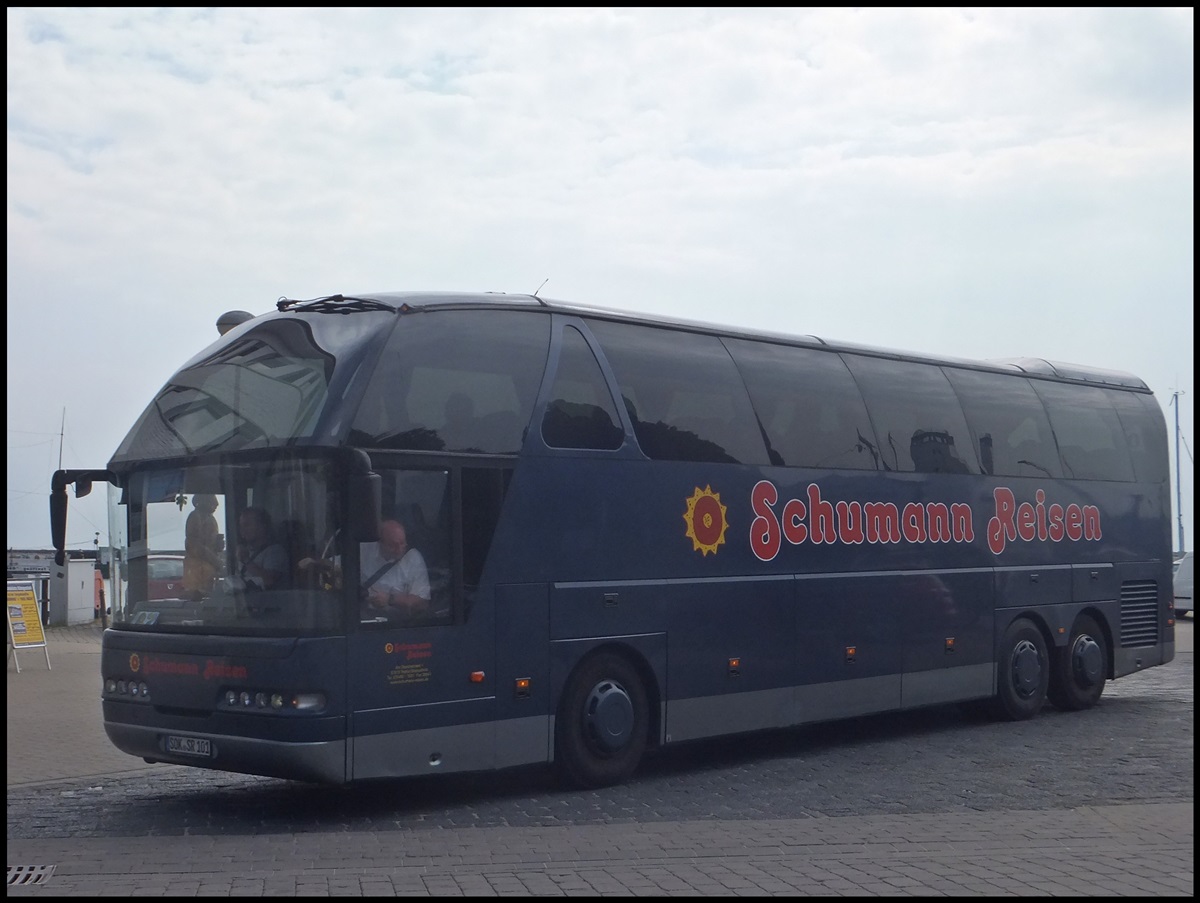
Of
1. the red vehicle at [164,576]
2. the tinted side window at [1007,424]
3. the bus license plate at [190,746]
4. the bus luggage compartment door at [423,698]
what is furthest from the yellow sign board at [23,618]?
the tinted side window at [1007,424]

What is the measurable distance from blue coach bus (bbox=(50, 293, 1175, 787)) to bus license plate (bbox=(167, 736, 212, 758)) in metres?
0.02

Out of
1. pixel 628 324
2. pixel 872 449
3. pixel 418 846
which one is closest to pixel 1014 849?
pixel 418 846

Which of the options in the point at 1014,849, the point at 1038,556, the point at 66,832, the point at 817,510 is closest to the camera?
the point at 1014,849

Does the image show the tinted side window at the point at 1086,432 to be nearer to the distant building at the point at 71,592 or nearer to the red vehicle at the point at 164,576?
the red vehicle at the point at 164,576

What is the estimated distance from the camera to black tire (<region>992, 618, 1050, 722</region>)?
16312 millimetres

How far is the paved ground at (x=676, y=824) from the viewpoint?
308 inches

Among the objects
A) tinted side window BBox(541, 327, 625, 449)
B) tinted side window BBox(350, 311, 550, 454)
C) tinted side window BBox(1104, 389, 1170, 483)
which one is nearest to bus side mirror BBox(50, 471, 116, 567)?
tinted side window BBox(350, 311, 550, 454)

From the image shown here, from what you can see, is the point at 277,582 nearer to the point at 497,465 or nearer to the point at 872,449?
the point at 497,465

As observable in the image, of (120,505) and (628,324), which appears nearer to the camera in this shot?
(120,505)

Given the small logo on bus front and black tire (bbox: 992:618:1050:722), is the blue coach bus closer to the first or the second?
the small logo on bus front

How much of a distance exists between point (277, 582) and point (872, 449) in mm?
6852

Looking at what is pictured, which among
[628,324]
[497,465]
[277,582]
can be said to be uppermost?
[628,324]

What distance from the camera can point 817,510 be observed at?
14.0 meters

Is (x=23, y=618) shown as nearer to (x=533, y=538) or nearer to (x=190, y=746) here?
(x=190, y=746)
